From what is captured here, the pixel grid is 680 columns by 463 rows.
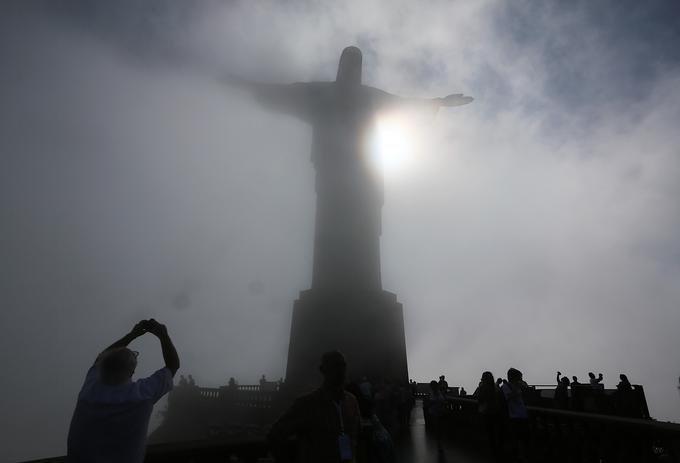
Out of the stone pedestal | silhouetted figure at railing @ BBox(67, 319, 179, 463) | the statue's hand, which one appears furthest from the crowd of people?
the statue's hand

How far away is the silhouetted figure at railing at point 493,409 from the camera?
20.9 feet

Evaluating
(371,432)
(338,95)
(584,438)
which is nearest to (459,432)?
(584,438)

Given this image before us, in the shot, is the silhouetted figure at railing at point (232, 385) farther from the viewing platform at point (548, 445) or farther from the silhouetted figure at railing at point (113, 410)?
the silhouetted figure at railing at point (113, 410)

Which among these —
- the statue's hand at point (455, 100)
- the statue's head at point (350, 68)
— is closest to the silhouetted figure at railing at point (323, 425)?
the statue's head at point (350, 68)

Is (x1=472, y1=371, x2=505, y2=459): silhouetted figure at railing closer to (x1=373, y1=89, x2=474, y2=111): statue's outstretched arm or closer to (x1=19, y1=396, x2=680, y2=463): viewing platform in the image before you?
(x1=19, y1=396, x2=680, y2=463): viewing platform

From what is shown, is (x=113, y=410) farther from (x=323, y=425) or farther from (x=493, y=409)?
(x=493, y=409)

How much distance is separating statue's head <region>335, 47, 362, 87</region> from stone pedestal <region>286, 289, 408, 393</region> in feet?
40.3

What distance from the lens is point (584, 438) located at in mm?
5645

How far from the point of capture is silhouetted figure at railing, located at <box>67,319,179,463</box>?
216cm

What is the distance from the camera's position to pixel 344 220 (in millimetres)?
20547

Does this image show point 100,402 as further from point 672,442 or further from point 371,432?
point 672,442

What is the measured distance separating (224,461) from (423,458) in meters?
5.14

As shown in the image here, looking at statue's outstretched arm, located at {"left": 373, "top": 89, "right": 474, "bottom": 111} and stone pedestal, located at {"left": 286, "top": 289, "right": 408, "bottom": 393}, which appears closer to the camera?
stone pedestal, located at {"left": 286, "top": 289, "right": 408, "bottom": 393}

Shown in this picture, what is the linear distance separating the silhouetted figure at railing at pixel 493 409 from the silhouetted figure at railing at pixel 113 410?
18.4 ft
